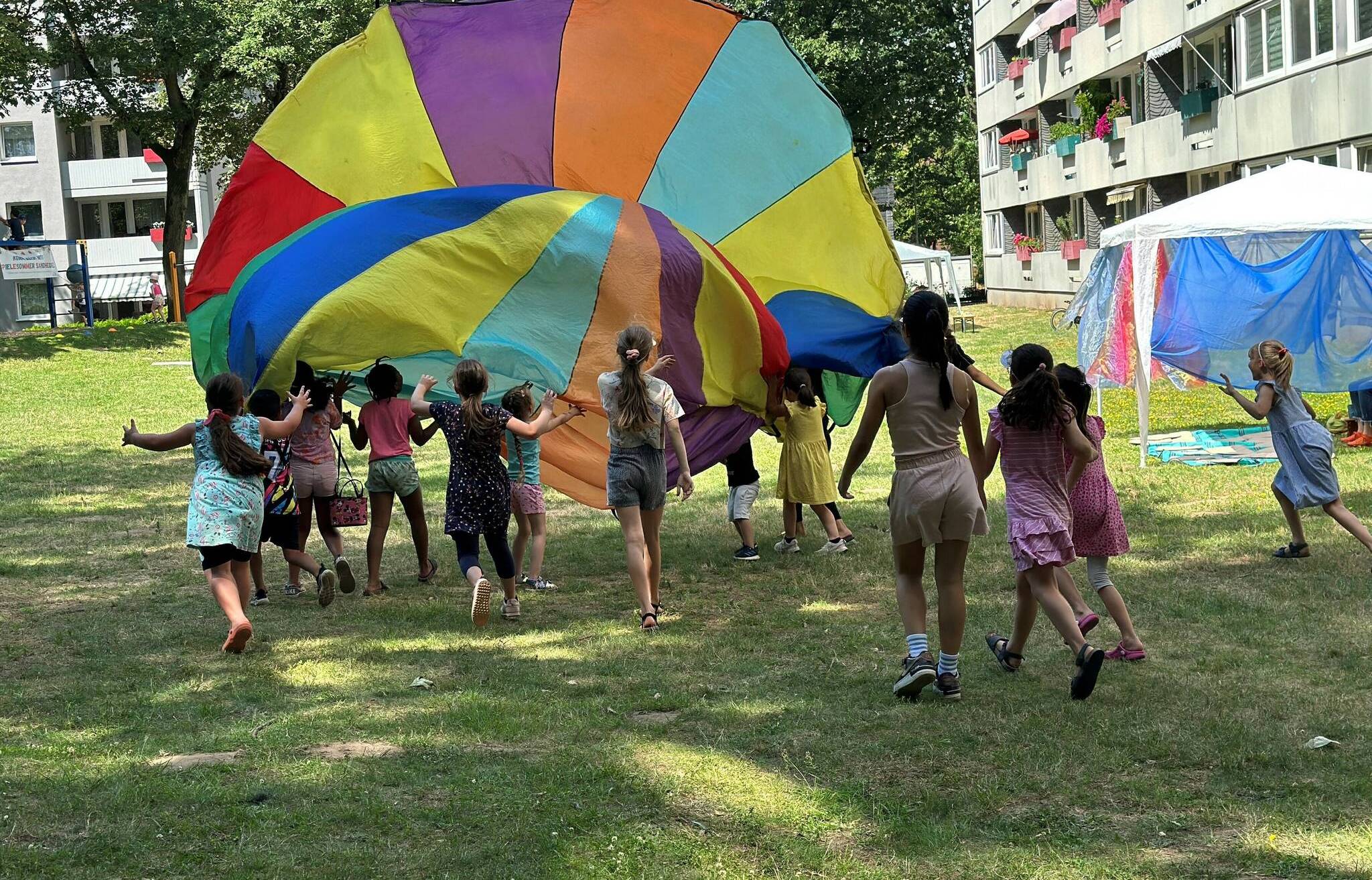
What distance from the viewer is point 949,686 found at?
19.7 ft

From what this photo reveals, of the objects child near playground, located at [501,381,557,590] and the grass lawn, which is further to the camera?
child near playground, located at [501,381,557,590]

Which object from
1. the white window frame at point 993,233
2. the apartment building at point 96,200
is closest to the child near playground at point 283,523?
the white window frame at point 993,233

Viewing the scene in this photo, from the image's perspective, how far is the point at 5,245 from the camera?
30031mm

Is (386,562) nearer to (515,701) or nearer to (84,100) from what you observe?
(515,701)

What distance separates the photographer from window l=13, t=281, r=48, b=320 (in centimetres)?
4922

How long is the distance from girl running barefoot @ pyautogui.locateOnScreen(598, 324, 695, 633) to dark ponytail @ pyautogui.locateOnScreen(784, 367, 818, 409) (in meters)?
1.46

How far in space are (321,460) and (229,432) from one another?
1.56 meters

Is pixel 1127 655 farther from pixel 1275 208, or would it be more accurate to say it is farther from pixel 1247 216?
pixel 1275 208

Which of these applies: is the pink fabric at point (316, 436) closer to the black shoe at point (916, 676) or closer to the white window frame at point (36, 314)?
the black shoe at point (916, 676)

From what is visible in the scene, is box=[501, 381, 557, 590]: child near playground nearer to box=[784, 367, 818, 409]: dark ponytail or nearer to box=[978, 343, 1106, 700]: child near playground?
box=[784, 367, 818, 409]: dark ponytail

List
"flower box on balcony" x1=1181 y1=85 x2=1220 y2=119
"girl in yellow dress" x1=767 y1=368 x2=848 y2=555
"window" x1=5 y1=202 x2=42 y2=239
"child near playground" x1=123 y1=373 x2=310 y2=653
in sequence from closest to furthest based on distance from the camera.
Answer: "child near playground" x1=123 y1=373 x2=310 y2=653
"girl in yellow dress" x1=767 y1=368 x2=848 y2=555
"flower box on balcony" x1=1181 y1=85 x2=1220 y2=119
"window" x1=5 y1=202 x2=42 y2=239

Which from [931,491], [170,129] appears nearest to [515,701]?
[931,491]

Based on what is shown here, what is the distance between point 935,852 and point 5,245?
30341mm

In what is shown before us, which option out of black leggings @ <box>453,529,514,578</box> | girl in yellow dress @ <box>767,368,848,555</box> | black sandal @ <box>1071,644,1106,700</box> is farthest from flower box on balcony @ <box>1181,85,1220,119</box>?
black sandal @ <box>1071,644,1106,700</box>
